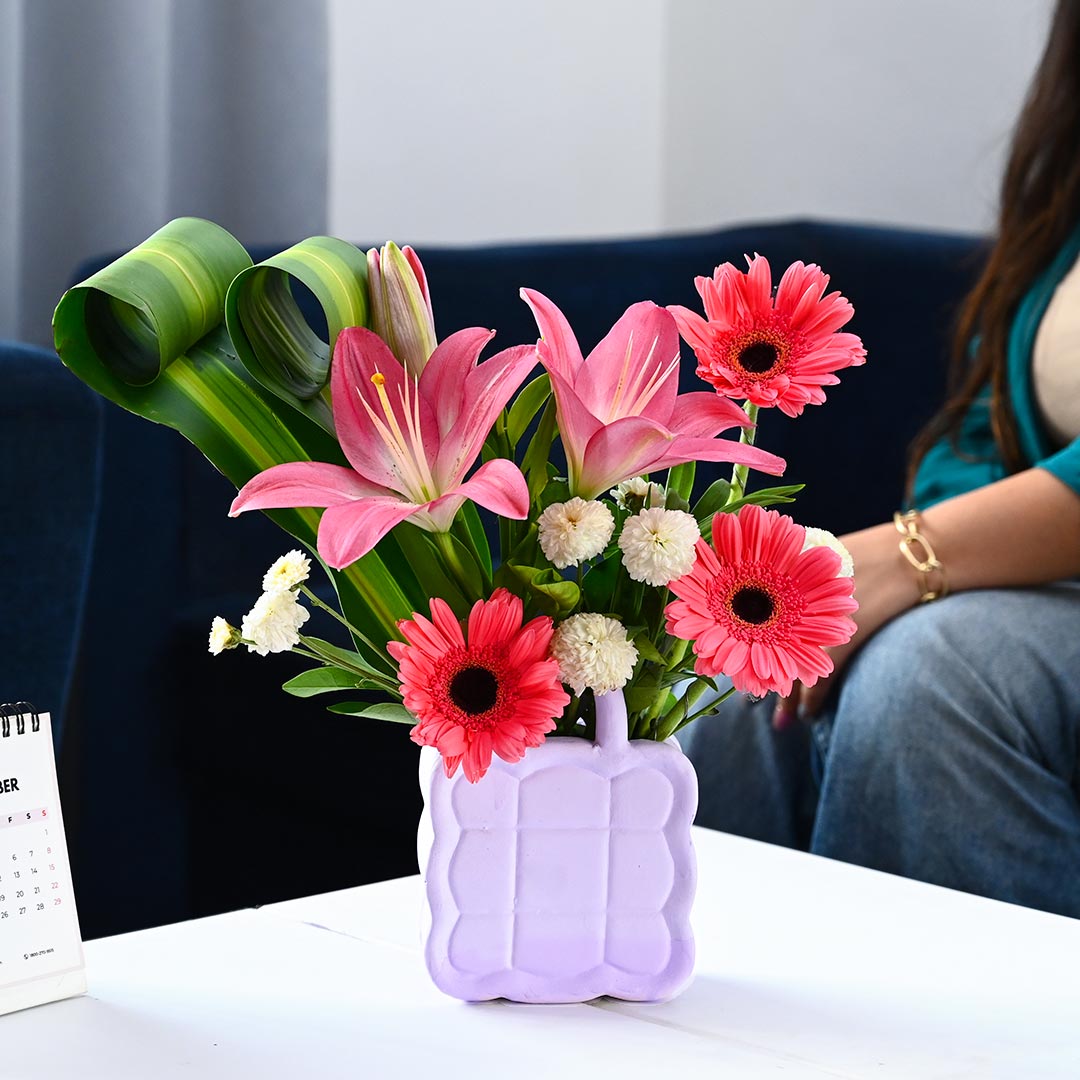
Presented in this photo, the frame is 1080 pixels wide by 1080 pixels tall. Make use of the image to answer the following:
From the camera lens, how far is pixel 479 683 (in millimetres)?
537

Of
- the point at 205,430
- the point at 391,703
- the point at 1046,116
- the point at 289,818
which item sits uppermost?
the point at 1046,116

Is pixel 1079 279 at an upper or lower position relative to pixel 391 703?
upper

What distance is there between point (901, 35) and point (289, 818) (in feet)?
4.91

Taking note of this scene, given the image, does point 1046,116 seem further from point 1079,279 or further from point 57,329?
point 57,329

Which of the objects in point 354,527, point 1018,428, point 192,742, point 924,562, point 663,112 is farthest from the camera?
point 663,112

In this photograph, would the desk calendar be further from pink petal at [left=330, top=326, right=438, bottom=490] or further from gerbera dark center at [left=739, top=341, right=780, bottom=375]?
gerbera dark center at [left=739, top=341, right=780, bottom=375]

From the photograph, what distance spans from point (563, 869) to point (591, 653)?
101 millimetres

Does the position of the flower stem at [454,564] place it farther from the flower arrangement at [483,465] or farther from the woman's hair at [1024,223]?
the woman's hair at [1024,223]

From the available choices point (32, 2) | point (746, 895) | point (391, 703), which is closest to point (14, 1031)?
point (391, 703)

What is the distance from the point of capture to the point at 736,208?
251 cm

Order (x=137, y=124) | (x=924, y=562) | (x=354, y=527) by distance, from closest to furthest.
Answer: (x=354, y=527), (x=924, y=562), (x=137, y=124)

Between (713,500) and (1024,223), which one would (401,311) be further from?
(1024,223)

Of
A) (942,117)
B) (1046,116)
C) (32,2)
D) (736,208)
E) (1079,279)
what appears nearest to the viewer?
(1079,279)

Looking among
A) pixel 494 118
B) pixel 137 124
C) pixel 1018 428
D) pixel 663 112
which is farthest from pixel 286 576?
pixel 663 112
